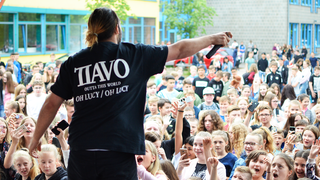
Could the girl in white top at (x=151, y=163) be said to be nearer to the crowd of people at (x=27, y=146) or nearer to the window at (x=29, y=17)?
the crowd of people at (x=27, y=146)

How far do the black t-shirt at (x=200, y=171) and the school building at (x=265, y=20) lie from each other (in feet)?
107

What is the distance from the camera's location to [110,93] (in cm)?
243

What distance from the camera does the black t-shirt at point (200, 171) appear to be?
4.96 meters

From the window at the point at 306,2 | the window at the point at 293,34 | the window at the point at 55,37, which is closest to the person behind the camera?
the window at the point at 55,37

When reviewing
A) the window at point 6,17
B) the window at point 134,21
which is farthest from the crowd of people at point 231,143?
the window at point 134,21

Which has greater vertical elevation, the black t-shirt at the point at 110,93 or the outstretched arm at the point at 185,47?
the outstretched arm at the point at 185,47

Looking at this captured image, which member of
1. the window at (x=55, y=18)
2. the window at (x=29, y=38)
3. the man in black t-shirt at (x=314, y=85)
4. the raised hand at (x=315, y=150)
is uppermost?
the window at (x=55, y=18)

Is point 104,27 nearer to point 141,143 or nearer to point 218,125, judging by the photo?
point 141,143

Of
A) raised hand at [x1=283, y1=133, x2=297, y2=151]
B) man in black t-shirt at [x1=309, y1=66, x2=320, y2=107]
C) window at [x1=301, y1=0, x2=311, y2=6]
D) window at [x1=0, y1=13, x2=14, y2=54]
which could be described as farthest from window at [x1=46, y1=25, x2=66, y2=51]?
window at [x1=301, y1=0, x2=311, y2=6]

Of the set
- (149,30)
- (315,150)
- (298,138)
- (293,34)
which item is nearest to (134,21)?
(149,30)

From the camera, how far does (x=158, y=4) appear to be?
31609 millimetres

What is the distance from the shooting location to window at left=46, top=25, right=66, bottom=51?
2380cm

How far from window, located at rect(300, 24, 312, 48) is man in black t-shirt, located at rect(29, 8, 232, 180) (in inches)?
1564

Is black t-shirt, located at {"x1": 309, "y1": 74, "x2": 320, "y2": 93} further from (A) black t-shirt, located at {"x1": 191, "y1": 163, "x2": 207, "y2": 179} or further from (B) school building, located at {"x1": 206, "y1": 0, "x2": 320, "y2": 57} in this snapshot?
(B) school building, located at {"x1": 206, "y1": 0, "x2": 320, "y2": 57}
